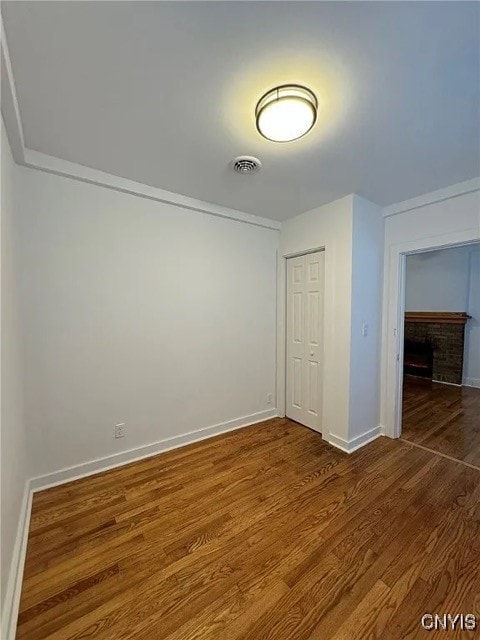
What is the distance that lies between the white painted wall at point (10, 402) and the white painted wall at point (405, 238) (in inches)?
121

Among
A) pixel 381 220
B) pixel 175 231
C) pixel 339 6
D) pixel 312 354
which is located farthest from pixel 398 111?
pixel 312 354

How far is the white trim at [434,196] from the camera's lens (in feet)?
6.97

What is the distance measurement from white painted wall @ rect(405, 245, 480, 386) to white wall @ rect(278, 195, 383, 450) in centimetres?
276

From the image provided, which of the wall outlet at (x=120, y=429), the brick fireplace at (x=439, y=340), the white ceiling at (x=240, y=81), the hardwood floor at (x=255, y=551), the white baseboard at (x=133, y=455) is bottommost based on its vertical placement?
the hardwood floor at (x=255, y=551)

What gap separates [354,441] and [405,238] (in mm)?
2104

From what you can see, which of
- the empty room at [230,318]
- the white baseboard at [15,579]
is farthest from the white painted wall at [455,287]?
the white baseboard at [15,579]

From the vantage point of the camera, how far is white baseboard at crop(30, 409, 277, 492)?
1.93 m

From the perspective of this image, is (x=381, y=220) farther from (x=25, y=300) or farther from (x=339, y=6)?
(x=25, y=300)

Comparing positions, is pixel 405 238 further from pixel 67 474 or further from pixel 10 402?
pixel 67 474

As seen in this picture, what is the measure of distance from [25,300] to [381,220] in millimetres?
3307

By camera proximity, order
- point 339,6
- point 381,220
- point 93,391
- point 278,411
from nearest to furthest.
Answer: point 339,6
point 93,391
point 381,220
point 278,411

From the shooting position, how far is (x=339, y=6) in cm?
94

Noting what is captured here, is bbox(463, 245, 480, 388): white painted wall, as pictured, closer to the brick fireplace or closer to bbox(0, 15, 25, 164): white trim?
the brick fireplace

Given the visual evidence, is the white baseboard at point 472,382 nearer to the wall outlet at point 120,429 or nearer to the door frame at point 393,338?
the door frame at point 393,338
